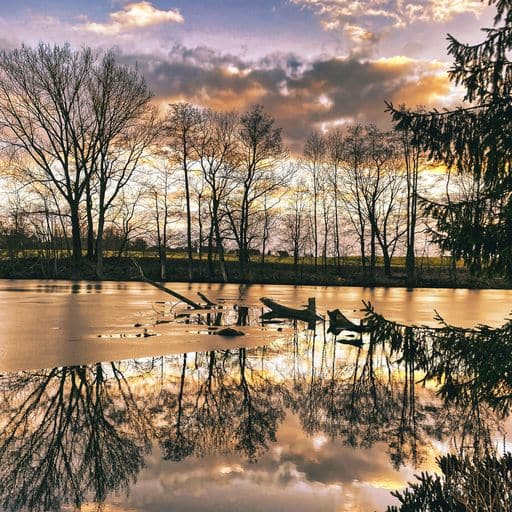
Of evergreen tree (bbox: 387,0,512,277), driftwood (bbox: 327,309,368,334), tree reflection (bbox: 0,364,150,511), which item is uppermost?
evergreen tree (bbox: 387,0,512,277)

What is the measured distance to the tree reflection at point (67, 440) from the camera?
4480mm

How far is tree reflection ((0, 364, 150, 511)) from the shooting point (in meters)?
4.48

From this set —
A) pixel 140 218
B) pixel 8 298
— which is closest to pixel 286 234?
pixel 140 218

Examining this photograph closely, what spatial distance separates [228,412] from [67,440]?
2.20 meters

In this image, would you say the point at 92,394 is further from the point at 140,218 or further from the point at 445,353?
the point at 140,218

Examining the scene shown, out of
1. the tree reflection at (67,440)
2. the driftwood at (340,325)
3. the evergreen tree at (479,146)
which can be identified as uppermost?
the evergreen tree at (479,146)

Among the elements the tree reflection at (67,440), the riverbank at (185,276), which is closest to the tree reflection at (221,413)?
the tree reflection at (67,440)

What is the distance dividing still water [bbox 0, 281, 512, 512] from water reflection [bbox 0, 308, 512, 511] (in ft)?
0.08

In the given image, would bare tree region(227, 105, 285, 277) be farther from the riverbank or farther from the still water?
the still water

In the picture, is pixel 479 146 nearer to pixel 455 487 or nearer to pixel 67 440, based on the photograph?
pixel 455 487

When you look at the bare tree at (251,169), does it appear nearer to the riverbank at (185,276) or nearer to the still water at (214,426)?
the riverbank at (185,276)

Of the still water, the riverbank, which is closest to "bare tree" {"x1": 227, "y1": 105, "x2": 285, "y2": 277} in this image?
the riverbank

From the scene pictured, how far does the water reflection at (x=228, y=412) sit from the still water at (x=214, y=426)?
0.02 m

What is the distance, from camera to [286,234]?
56.4 m
